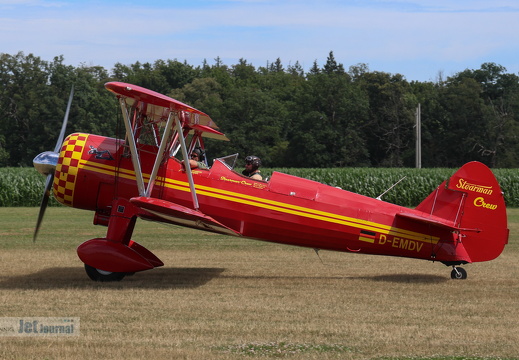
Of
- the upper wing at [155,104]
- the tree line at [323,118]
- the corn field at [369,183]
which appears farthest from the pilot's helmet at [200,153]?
the tree line at [323,118]

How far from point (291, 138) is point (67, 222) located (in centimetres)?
4499

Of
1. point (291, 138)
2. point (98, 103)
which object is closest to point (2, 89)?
point (98, 103)

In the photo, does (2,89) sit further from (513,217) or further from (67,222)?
(513,217)

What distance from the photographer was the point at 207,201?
1080 centimetres

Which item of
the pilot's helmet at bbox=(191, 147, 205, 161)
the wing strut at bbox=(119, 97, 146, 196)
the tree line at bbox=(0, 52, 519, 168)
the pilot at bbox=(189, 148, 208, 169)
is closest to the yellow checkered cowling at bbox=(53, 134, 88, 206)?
the wing strut at bbox=(119, 97, 146, 196)

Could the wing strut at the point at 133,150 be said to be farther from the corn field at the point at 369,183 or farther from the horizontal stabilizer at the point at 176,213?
the corn field at the point at 369,183

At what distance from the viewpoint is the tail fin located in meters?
10.9

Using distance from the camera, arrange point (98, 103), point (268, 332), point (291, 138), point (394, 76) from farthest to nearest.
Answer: point (394, 76) < point (291, 138) < point (98, 103) < point (268, 332)

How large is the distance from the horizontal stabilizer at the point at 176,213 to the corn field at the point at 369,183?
884 inches

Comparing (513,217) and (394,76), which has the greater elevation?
(394,76)

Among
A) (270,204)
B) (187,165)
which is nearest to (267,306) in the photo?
(270,204)

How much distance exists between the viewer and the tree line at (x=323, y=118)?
2162 inches

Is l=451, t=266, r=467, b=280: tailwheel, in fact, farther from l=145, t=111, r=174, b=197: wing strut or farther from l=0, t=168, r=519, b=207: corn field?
l=0, t=168, r=519, b=207: corn field

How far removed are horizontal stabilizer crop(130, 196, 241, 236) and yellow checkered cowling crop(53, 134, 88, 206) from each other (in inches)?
53.7
